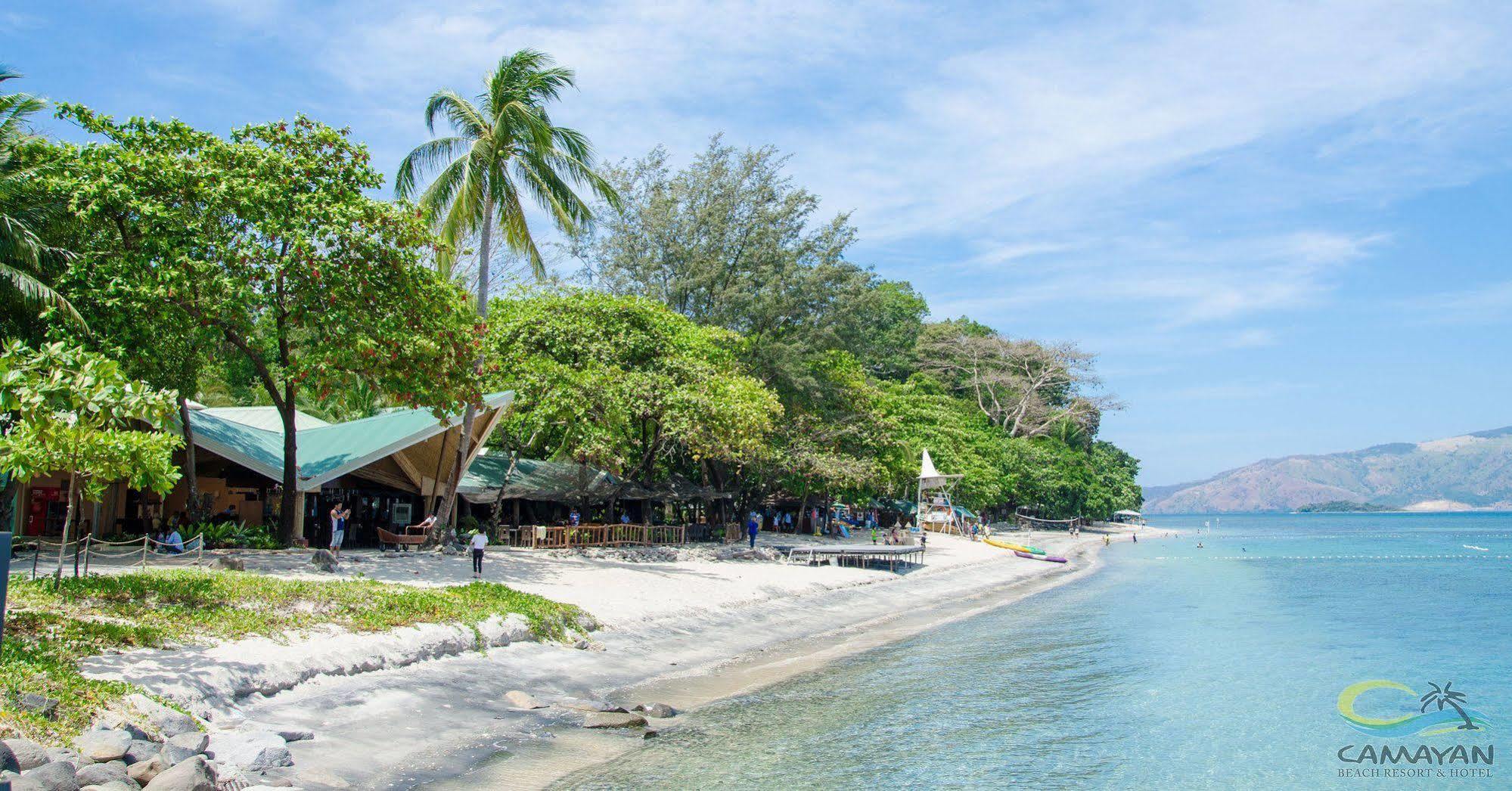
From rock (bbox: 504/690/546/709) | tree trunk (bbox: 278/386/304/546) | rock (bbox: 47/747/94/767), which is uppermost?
tree trunk (bbox: 278/386/304/546)

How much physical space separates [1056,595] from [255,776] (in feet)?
88.0

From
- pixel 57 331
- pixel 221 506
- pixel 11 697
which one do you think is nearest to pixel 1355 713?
pixel 11 697

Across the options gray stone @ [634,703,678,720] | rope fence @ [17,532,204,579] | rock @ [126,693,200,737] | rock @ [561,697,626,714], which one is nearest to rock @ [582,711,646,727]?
rock @ [561,697,626,714]

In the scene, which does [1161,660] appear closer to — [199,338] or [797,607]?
[797,607]

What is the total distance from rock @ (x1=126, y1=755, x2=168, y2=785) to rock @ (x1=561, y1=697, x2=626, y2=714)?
16.3ft

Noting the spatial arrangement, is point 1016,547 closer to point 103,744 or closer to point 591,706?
point 591,706

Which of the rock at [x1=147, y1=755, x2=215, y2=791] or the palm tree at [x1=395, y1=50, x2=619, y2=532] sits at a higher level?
the palm tree at [x1=395, y1=50, x2=619, y2=532]

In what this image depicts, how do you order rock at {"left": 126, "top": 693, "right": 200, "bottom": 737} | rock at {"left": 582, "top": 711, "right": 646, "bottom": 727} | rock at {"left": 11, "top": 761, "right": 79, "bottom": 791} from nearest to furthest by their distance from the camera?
1. rock at {"left": 11, "top": 761, "right": 79, "bottom": 791}
2. rock at {"left": 126, "top": 693, "right": 200, "bottom": 737}
3. rock at {"left": 582, "top": 711, "right": 646, "bottom": 727}

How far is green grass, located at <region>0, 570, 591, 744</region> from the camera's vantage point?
8.12m

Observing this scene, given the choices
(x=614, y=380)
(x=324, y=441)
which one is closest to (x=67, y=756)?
(x=324, y=441)

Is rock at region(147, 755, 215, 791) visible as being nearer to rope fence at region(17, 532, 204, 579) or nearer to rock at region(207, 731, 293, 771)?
rock at region(207, 731, 293, 771)

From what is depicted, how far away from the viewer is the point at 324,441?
25922mm

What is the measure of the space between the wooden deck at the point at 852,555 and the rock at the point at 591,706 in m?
18.9

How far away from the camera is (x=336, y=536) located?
22.8 metres
